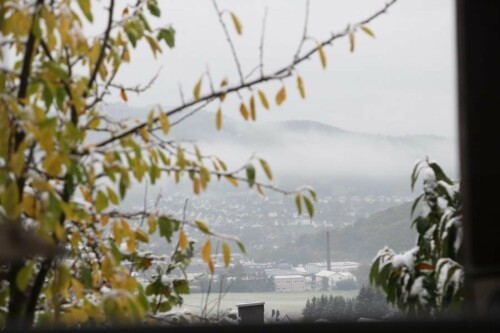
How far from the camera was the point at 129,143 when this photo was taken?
41.2 inches

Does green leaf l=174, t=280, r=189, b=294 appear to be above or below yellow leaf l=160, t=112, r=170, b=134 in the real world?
below

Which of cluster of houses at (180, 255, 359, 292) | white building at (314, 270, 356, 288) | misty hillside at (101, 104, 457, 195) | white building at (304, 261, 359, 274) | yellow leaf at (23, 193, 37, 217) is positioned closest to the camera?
yellow leaf at (23, 193, 37, 217)

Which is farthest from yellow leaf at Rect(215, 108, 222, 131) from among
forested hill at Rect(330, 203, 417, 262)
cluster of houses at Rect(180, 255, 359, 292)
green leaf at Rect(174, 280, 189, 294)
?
forested hill at Rect(330, 203, 417, 262)

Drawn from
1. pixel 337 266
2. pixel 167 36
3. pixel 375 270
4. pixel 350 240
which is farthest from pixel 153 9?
pixel 350 240

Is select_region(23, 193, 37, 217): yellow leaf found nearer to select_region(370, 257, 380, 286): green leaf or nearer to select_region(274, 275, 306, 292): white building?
select_region(370, 257, 380, 286): green leaf

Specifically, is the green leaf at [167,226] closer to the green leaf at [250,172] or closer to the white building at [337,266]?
the green leaf at [250,172]

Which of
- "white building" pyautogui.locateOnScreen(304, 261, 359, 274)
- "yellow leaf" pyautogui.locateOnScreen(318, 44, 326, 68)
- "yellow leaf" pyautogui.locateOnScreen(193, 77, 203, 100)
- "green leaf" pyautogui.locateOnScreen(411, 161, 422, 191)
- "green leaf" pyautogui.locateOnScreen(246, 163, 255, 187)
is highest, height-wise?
"yellow leaf" pyautogui.locateOnScreen(318, 44, 326, 68)

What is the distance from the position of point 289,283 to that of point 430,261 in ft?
11.5

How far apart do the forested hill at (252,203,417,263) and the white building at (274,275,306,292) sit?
22cm

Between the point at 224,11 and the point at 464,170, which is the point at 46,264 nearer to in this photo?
the point at 224,11

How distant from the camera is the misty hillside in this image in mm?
5844

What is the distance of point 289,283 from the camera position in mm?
5121

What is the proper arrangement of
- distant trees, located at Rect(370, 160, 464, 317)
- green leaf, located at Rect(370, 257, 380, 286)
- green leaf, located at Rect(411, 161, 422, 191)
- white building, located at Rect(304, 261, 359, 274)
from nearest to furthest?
distant trees, located at Rect(370, 160, 464, 317)
green leaf, located at Rect(411, 161, 422, 191)
green leaf, located at Rect(370, 257, 380, 286)
white building, located at Rect(304, 261, 359, 274)

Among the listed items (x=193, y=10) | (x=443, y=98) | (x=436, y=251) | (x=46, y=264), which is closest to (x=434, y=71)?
(x=443, y=98)
